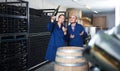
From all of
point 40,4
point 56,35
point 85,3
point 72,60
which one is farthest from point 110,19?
point 72,60

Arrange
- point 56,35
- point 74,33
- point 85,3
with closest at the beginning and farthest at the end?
point 56,35 < point 74,33 < point 85,3

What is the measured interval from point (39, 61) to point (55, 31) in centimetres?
251

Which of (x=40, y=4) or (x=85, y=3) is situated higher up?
(x=85, y=3)

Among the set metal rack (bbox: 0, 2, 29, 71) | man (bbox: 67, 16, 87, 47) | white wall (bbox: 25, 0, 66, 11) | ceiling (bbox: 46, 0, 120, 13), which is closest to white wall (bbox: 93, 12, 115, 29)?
ceiling (bbox: 46, 0, 120, 13)

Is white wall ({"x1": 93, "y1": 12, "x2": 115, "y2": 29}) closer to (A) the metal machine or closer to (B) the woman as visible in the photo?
(B) the woman

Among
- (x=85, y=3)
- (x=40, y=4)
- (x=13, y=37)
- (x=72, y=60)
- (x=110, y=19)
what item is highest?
(x=85, y=3)

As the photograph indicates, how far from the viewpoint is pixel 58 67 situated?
2.27 meters

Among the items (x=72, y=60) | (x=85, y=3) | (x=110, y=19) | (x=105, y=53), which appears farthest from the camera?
(x=110, y=19)

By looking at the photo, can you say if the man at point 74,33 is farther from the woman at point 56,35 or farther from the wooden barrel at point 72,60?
the wooden barrel at point 72,60

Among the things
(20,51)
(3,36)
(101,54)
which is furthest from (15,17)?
(101,54)

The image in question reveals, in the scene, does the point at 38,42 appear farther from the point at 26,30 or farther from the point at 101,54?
the point at 101,54

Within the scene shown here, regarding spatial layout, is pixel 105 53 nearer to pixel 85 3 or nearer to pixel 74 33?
pixel 74 33

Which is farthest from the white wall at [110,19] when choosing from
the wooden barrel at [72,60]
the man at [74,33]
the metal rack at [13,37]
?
the wooden barrel at [72,60]

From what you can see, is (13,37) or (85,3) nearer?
(13,37)
